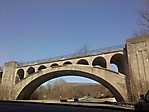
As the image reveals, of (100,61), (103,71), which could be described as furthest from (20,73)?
(103,71)

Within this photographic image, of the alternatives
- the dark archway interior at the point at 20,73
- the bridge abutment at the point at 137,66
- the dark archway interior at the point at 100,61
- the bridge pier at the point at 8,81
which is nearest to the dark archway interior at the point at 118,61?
the dark archway interior at the point at 100,61

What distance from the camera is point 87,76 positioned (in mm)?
42344

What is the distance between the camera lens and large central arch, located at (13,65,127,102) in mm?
34688

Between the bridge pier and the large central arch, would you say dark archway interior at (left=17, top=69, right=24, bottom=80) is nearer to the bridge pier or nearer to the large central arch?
the bridge pier

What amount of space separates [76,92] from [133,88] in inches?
2433

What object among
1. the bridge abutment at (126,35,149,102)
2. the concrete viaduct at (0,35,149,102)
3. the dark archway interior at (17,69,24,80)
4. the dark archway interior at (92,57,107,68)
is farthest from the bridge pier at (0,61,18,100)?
the bridge abutment at (126,35,149,102)

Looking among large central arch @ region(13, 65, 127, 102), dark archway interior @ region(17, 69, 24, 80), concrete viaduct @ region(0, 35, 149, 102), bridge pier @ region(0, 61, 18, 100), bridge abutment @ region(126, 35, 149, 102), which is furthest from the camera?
dark archway interior @ region(17, 69, 24, 80)

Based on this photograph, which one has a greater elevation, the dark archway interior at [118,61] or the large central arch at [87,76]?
the dark archway interior at [118,61]

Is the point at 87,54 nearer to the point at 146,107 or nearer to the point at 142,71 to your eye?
the point at 142,71

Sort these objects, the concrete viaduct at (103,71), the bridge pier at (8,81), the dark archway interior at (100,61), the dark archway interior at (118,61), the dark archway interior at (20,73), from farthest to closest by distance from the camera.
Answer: the dark archway interior at (20,73) < the bridge pier at (8,81) < the dark archway interior at (100,61) < the dark archway interior at (118,61) < the concrete viaduct at (103,71)

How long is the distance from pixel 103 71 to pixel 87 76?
6457 mm

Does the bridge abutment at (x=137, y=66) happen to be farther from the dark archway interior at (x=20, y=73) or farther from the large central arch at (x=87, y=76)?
the dark archway interior at (x=20, y=73)

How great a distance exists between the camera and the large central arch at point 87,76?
34.7m

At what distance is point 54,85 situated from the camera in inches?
3578
